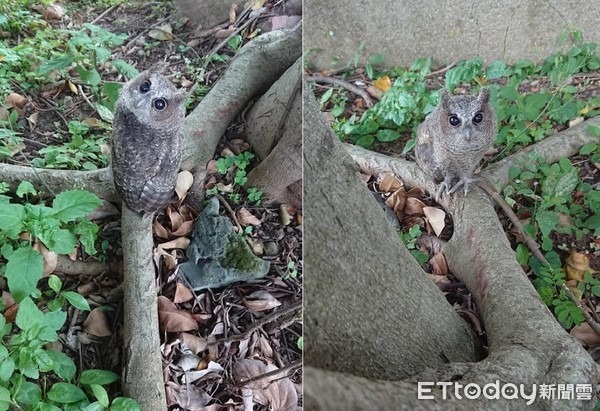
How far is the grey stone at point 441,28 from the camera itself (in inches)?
18.4

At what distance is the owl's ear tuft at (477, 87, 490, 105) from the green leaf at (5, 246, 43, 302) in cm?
65

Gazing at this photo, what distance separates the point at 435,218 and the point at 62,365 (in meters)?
0.53

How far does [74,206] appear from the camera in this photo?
675 mm

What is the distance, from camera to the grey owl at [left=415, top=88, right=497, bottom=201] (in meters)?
0.65

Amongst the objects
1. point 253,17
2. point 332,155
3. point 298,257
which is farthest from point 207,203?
point 332,155

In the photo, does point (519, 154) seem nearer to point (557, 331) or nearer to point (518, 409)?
point (557, 331)

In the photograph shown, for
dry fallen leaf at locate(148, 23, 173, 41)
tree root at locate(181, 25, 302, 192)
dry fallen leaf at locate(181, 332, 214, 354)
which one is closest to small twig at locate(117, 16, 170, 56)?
dry fallen leaf at locate(148, 23, 173, 41)

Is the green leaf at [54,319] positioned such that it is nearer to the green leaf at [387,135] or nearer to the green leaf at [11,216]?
the green leaf at [11,216]

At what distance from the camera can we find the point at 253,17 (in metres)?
0.61

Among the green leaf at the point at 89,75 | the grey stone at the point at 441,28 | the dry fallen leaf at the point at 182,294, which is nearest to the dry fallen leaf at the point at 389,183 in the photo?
the grey stone at the point at 441,28

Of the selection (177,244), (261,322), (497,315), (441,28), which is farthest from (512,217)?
(177,244)

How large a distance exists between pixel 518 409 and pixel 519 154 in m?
0.37

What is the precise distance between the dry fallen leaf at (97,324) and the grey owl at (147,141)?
0.17 metres

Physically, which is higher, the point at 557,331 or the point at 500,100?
the point at 500,100
